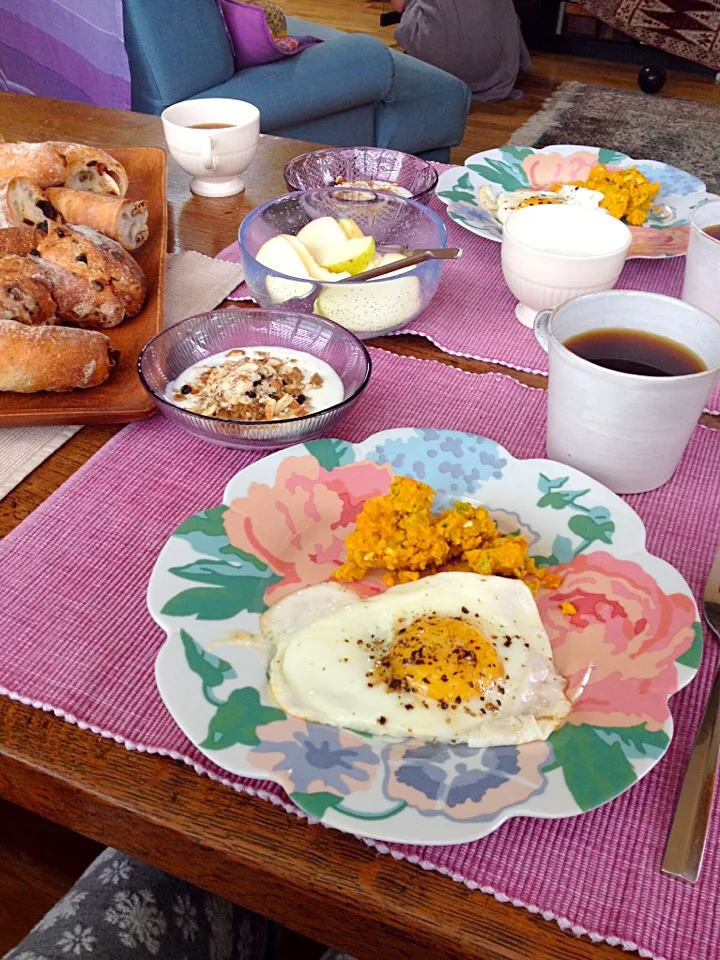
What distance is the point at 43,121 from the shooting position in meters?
1.80

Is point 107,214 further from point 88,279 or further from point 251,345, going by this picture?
point 251,345

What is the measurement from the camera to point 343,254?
3.87ft

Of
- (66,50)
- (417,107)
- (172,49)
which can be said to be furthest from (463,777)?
(417,107)

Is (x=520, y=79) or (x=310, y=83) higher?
(x=310, y=83)

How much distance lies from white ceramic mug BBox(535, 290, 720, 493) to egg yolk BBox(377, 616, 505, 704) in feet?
0.88

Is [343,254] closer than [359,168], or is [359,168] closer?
[343,254]


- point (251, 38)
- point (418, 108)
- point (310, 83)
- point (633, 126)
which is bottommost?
point (633, 126)

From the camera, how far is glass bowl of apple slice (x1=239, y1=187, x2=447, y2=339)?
110cm

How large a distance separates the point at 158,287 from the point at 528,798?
34.8 inches

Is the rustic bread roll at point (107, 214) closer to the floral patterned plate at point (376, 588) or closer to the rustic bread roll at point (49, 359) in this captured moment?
the rustic bread roll at point (49, 359)

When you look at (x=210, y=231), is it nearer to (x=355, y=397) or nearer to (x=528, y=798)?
(x=355, y=397)

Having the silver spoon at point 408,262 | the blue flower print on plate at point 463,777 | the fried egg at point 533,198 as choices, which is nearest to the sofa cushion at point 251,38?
the fried egg at point 533,198

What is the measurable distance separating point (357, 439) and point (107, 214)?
0.59 meters

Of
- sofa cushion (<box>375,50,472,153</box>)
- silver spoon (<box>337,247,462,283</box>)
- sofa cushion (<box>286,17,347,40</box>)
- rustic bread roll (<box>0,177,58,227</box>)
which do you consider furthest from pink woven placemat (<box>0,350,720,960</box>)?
sofa cushion (<box>286,17,347,40</box>)
